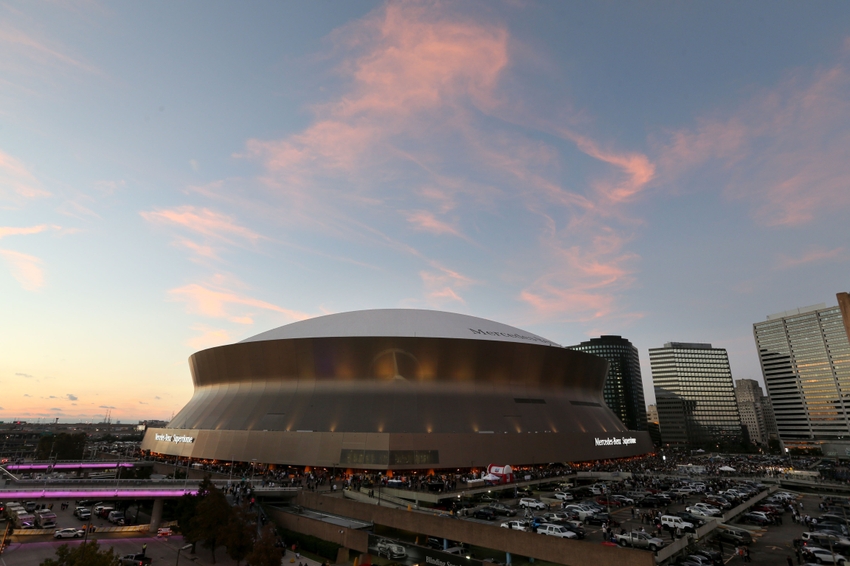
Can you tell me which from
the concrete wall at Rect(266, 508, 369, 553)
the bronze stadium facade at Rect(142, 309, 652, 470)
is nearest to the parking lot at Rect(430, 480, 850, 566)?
the concrete wall at Rect(266, 508, 369, 553)

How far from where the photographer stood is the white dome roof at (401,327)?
207 ft

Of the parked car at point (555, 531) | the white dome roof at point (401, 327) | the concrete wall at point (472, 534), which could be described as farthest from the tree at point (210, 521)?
the white dome roof at point (401, 327)

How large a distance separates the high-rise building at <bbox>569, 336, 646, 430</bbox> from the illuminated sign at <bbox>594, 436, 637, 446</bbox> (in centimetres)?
12552

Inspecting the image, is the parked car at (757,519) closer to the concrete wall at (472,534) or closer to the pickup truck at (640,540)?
the pickup truck at (640,540)

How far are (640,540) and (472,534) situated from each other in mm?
8703

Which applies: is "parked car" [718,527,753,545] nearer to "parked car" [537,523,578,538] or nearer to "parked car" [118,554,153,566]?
"parked car" [537,523,578,538]

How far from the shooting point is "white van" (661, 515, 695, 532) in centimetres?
2566

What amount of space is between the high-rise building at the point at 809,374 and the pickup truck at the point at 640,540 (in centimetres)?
16815

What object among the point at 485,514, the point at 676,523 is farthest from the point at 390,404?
the point at 676,523

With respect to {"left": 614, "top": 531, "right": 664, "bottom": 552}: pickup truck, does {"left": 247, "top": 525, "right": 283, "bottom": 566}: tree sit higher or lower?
lower

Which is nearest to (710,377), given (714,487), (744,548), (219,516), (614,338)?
(614,338)

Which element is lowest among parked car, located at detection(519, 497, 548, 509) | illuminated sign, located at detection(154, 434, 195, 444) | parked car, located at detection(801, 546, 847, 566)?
parked car, located at detection(801, 546, 847, 566)

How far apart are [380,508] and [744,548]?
20695mm

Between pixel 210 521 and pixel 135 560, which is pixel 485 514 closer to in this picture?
pixel 210 521
